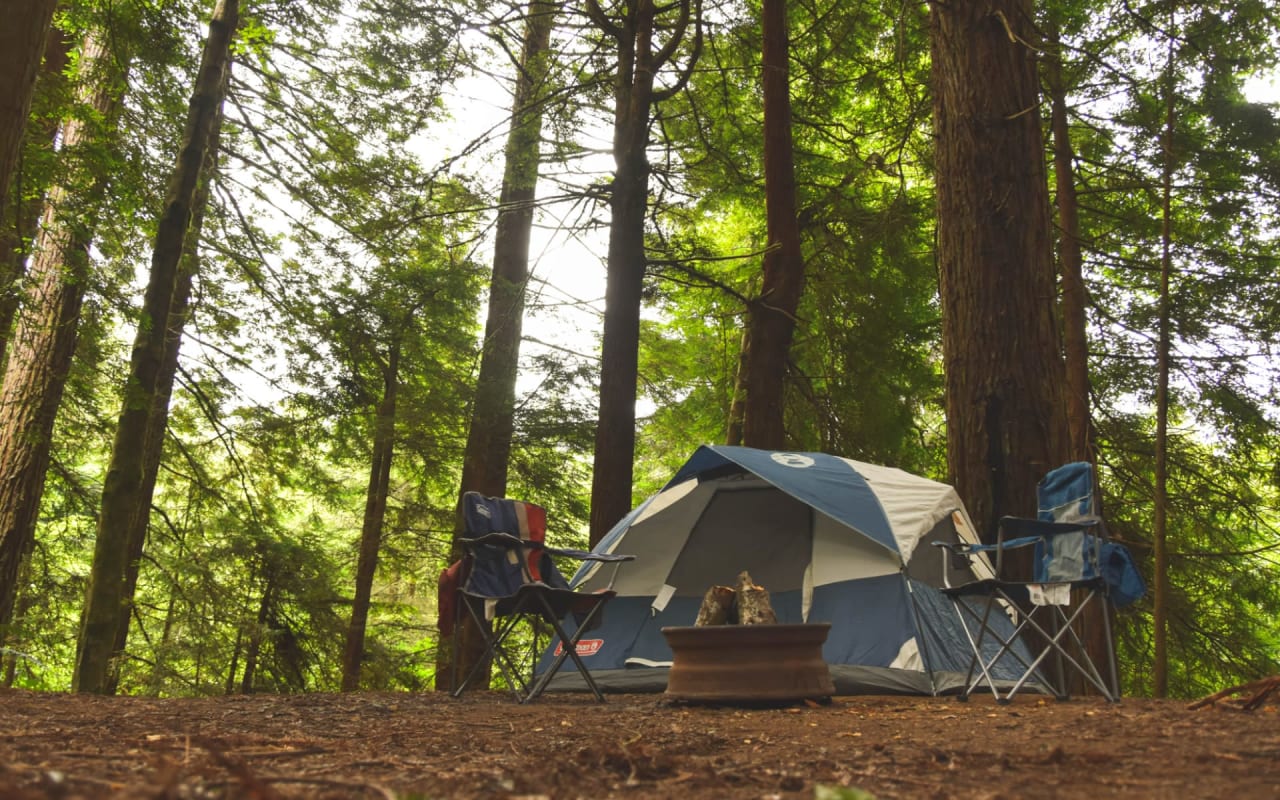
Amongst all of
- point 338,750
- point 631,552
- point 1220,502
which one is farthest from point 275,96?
point 1220,502

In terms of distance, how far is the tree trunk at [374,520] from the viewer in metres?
8.62

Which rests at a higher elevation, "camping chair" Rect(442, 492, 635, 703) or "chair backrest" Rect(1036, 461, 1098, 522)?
"chair backrest" Rect(1036, 461, 1098, 522)

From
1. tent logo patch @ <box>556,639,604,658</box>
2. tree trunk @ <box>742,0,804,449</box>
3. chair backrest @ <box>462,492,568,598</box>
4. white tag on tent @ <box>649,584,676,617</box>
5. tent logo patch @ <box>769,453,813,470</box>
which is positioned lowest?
tent logo patch @ <box>556,639,604,658</box>

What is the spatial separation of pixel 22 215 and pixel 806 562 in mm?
5525

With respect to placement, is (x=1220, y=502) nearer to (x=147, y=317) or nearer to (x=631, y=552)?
(x=631, y=552)

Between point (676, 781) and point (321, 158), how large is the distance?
27.6ft

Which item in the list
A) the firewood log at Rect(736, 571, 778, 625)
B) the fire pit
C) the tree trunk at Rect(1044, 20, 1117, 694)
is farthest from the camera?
the tree trunk at Rect(1044, 20, 1117, 694)

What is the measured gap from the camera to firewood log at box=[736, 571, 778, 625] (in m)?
4.33

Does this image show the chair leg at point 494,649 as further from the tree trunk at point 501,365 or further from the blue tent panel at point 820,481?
the tree trunk at point 501,365

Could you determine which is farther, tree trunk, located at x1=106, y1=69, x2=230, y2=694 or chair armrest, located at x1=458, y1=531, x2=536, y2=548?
tree trunk, located at x1=106, y1=69, x2=230, y2=694

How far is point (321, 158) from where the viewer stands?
8898 mm

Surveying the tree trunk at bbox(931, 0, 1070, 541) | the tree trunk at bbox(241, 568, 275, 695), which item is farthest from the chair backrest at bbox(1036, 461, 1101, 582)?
the tree trunk at bbox(241, 568, 275, 695)

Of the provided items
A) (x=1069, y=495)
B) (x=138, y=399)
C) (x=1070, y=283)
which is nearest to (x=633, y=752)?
(x=1069, y=495)

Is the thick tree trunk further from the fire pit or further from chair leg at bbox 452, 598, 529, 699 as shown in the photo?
the fire pit
